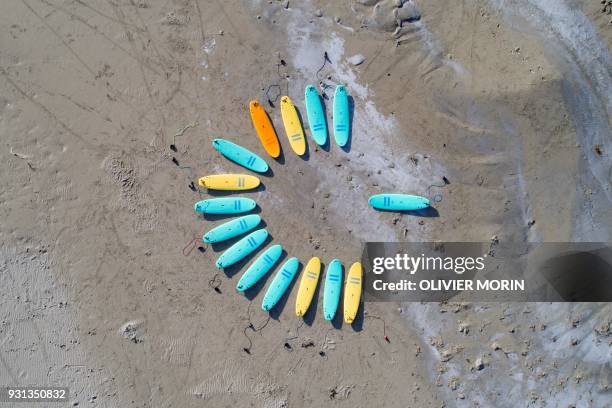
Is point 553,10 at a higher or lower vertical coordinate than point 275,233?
higher

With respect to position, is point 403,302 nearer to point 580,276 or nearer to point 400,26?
point 580,276

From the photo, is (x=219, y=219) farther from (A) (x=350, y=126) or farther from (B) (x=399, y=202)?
(B) (x=399, y=202)

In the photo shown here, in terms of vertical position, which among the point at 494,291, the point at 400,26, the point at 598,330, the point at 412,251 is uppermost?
the point at 400,26

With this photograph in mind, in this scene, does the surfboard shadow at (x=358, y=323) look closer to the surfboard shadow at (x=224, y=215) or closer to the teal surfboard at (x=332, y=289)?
the teal surfboard at (x=332, y=289)

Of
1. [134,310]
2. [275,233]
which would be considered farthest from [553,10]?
[134,310]

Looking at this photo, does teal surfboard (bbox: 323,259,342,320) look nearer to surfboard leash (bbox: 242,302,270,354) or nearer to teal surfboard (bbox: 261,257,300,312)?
teal surfboard (bbox: 261,257,300,312)

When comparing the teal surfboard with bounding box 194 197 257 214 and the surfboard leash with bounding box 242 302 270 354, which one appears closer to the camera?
the teal surfboard with bounding box 194 197 257 214

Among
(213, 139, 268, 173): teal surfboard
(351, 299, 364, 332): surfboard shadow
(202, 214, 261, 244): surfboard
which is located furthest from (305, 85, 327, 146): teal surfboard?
(351, 299, 364, 332): surfboard shadow
